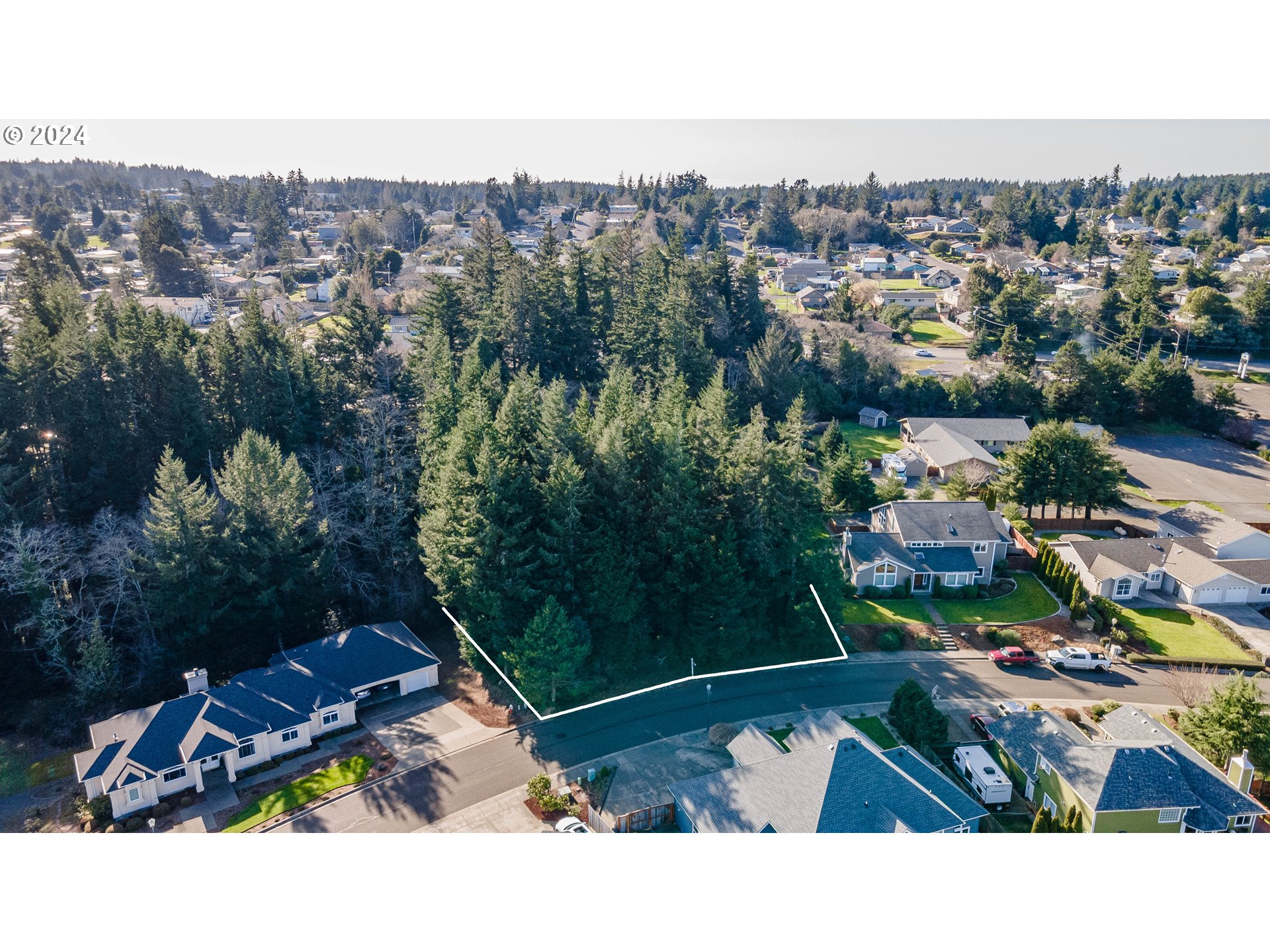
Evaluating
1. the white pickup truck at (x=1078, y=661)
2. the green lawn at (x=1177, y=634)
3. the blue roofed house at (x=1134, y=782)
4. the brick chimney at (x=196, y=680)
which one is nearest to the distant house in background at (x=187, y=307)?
the brick chimney at (x=196, y=680)

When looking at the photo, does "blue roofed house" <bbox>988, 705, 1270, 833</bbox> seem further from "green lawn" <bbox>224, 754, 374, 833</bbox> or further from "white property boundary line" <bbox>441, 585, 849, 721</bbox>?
"green lawn" <bbox>224, 754, 374, 833</bbox>

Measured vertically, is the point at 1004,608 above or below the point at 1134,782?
below

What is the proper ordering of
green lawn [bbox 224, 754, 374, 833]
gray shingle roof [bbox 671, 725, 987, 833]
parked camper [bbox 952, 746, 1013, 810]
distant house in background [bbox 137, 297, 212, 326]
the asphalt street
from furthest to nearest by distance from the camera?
distant house in background [bbox 137, 297, 212, 326]
parked camper [bbox 952, 746, 1013, 810]
the asphalt street
green lawn [bbox 224, 754, 374, 833]
gray shingle roof [bbox 671, 725, 987, 833]

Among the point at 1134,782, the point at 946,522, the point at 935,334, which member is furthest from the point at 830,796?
the point at 935,334

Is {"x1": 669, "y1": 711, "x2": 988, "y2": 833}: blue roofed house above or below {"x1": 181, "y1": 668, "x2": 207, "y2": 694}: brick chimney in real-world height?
above

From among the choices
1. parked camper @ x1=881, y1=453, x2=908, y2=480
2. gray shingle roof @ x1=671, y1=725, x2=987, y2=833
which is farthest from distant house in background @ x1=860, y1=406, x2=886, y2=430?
gray shingle roof @ x1=671, y1=725, x2=987, y2=833

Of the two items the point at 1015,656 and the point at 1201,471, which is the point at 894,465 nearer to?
the point at 1015,656

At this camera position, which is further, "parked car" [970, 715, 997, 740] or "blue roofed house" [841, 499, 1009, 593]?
"blue roofed house" [841, 499, 1009, 593]
